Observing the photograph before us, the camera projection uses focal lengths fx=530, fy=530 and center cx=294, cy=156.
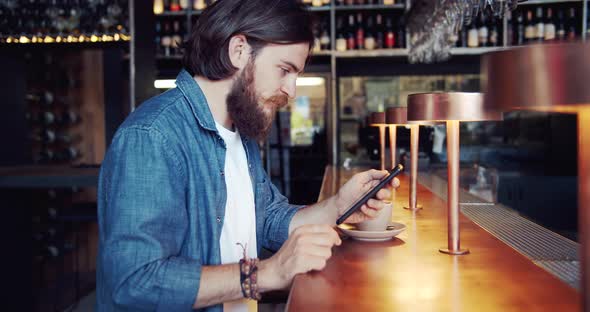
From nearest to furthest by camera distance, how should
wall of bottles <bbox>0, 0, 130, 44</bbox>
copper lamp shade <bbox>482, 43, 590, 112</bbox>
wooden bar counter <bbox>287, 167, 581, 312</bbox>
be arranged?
copper lamp shade <bbox>482, 43, 590, 112</bbox>, wooden bar counter <bbox>287, 167, 581, 312</bbox>, wall of bottles <bbox>0, 0, 130, 44</bbox>

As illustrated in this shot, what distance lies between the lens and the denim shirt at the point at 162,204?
969 mm

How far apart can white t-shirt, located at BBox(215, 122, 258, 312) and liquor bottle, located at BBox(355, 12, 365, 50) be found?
337 cm

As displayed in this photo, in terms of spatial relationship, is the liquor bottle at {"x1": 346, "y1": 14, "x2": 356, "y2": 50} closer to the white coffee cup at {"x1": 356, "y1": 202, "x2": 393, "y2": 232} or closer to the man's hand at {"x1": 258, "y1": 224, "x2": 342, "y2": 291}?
the white coffee cup at {"x1": 356, "y1": 202, "x2": 393, "y2": 232}

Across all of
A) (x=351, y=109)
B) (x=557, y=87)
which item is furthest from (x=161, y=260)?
(x=351, y=109)

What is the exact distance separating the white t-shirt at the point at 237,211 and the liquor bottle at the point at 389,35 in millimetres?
3360

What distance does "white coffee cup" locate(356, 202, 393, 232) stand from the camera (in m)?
1.28

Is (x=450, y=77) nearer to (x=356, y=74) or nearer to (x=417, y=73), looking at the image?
(x=417, y=73)

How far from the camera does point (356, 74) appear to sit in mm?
4840

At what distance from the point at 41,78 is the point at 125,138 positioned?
4.24 m

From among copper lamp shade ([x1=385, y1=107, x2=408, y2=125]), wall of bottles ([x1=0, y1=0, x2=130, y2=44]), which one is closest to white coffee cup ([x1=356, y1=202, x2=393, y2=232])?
copper lamp shade ([x1=385, y1=107, x2=408, y2=125])

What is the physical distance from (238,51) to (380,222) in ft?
1.76

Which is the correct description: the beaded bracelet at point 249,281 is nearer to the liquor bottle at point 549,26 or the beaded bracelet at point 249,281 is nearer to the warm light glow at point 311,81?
the warm light glow at point 311,81

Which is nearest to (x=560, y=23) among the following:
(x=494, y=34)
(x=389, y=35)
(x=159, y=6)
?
(x=494, y=34)

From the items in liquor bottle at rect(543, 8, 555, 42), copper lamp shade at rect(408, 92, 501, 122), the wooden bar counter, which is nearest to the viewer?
the wooden bar counter
